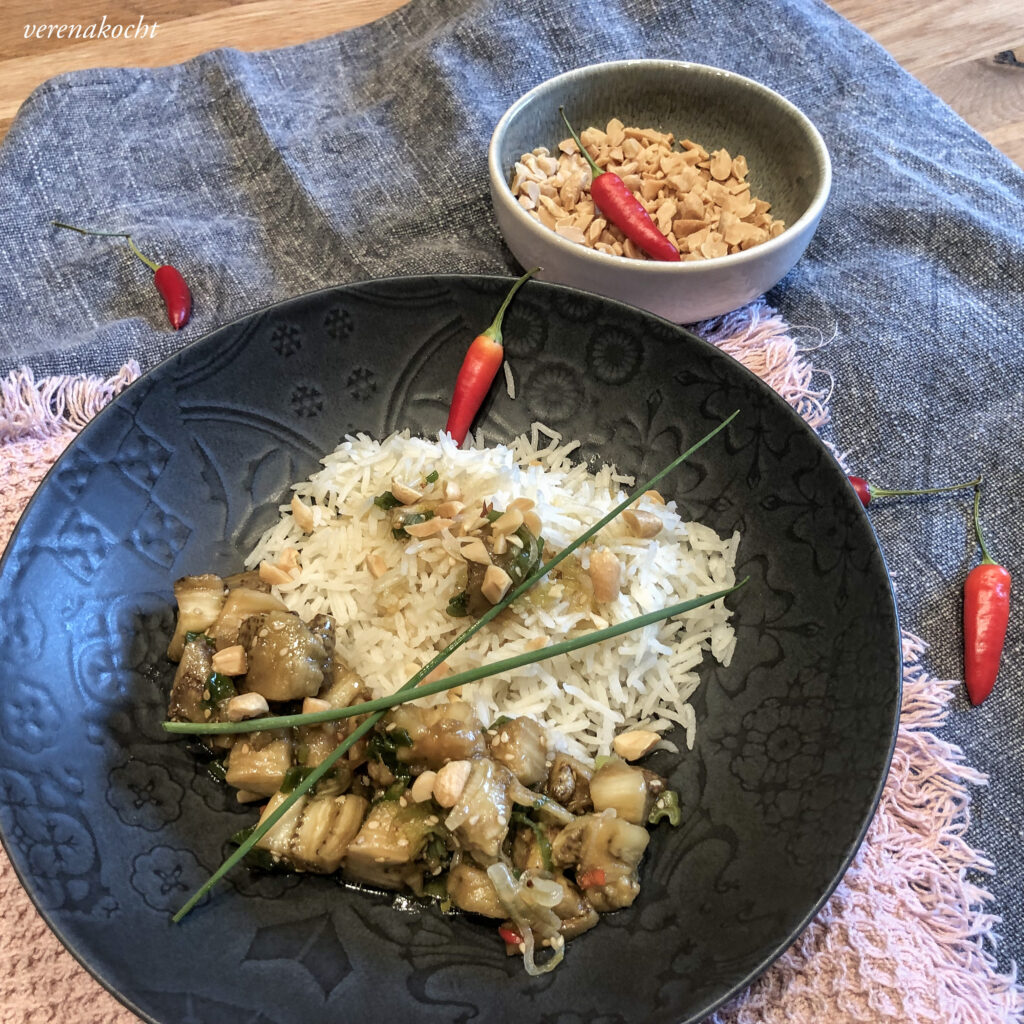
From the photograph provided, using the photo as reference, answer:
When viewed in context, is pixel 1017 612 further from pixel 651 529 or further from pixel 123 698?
pixel 123 698

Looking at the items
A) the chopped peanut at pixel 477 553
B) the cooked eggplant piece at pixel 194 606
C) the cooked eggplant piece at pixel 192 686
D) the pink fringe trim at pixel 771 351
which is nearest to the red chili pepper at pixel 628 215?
the pink fringe trim at pixel 771 351

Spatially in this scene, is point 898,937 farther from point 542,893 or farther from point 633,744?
point 542,893

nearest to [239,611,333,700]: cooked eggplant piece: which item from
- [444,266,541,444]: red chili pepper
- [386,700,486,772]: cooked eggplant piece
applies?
[386,700,486,772]: cooked eggplant piece

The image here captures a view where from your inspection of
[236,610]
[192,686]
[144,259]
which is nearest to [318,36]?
[144,259]

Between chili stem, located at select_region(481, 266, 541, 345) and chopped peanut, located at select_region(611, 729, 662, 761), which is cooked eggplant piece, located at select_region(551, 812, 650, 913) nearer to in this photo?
chopped peanut, located at select_region(611, 729, 662, 761)

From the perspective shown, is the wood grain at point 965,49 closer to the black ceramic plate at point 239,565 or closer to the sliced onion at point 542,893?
the black ceramic plate at point 239,565

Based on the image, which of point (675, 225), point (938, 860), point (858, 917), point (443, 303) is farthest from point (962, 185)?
point (858, 917)

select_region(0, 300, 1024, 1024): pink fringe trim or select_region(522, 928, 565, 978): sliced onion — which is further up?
select_region(522, 928, 565, 978): sliced onion
